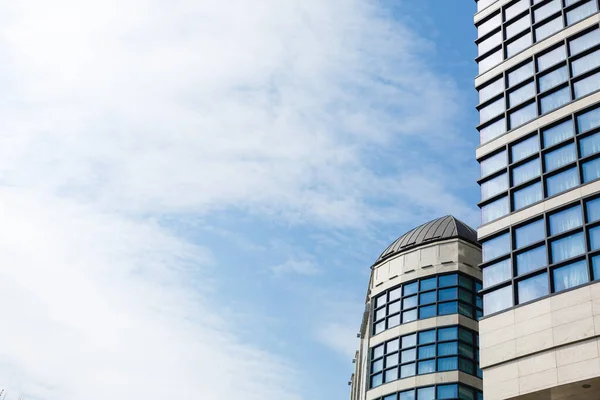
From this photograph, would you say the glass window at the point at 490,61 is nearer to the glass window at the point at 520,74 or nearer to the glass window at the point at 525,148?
the glass window at the point at 520,74

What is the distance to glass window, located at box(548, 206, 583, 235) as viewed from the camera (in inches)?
1067

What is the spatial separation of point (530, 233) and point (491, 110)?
703 cm

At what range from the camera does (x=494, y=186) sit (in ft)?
103

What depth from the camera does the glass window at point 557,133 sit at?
2902 centimetres

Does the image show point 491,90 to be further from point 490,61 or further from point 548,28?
point 548,28

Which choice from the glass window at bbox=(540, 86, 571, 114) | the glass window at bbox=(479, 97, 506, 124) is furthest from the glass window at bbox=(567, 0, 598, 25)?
the glass window at bbox=(479, 97, 506, 124)

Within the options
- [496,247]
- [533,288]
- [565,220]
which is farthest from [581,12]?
[533,288]

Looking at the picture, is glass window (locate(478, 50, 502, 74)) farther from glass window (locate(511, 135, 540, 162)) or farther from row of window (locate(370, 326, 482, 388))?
row of window (locate(370, 326, 482, 388))

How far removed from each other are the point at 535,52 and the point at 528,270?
390 inches

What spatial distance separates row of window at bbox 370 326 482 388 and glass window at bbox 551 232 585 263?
13227 millimetres

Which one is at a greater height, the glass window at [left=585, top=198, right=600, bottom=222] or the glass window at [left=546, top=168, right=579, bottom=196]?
the glass window at [left=546, top=168, right=579, bottom=196]

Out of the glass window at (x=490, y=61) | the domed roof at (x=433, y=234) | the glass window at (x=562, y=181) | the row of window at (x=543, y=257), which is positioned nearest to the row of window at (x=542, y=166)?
the glass window at (x=562, y=181)

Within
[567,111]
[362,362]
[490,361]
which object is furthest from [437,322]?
[567,111]

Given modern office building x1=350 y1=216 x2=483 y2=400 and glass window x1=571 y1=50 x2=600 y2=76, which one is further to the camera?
modern office building x1=350 y1=216 x2=483 y2=400
